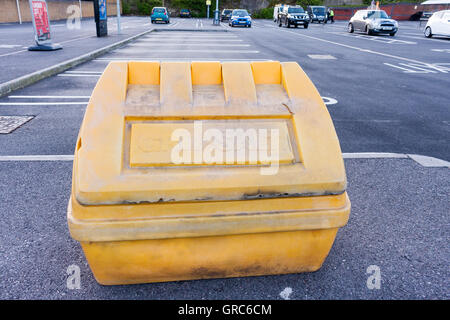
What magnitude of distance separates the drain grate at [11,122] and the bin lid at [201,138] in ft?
11.7

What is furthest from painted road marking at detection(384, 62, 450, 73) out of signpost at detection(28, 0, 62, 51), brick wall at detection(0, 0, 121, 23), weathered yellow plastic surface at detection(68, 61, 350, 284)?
brick wall at detection(0, 0, 121, 23)

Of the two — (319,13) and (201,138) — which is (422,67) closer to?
(201,138)

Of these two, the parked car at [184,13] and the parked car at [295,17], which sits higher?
the parked car at [184,13]

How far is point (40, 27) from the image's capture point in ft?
38.4

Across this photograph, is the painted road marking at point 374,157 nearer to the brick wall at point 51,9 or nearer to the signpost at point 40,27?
the signpost at point 40,27

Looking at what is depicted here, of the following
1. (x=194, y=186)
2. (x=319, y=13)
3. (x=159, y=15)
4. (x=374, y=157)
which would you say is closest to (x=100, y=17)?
(x=374, y=157)

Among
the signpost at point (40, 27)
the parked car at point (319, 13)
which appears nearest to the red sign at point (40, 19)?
the signpost at point (40, 27)

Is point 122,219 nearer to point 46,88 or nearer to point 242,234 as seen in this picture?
point 242,234

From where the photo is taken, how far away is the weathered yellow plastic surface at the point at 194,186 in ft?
5.78

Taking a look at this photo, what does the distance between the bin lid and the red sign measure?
1151 cm

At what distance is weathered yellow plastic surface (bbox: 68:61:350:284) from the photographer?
1762 millimetres

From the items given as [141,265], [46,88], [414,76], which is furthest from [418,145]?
[46,88]

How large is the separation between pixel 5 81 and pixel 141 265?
704 centimetres

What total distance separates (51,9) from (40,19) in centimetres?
2890
